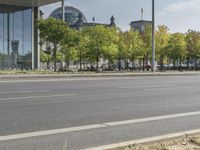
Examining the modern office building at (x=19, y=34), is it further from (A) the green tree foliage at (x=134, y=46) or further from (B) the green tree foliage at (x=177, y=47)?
(B) the green tree foliage at (x=177, y=47)

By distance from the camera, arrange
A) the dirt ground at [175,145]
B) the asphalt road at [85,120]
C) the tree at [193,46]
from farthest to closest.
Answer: the tree at [193,46] → the asphalt road at [85,120] → the dirt ground at [175,145]

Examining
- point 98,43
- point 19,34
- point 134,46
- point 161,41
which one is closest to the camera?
point 98,43

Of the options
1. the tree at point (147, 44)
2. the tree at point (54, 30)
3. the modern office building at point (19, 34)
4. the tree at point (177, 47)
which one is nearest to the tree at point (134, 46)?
the tree at point (147, 44)

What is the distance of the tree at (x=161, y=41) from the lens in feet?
230

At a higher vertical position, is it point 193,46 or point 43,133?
point 193,46

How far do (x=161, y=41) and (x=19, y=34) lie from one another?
2194cm

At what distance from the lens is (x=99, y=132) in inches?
372

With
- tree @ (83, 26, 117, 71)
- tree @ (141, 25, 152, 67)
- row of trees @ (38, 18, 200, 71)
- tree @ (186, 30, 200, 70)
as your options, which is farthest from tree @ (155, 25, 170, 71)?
tree @ (83, 26, 117, 71)

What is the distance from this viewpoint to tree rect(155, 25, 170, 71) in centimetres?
7006

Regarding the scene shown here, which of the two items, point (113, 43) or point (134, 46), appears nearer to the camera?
point (113, 43)

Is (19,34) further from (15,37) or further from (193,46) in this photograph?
(193,46)

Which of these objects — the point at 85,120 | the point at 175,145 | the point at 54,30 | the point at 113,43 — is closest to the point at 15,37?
the point at 113,43

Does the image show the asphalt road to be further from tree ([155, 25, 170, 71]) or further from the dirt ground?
tree ([155, 25, 170, 71])

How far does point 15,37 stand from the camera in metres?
63.5
